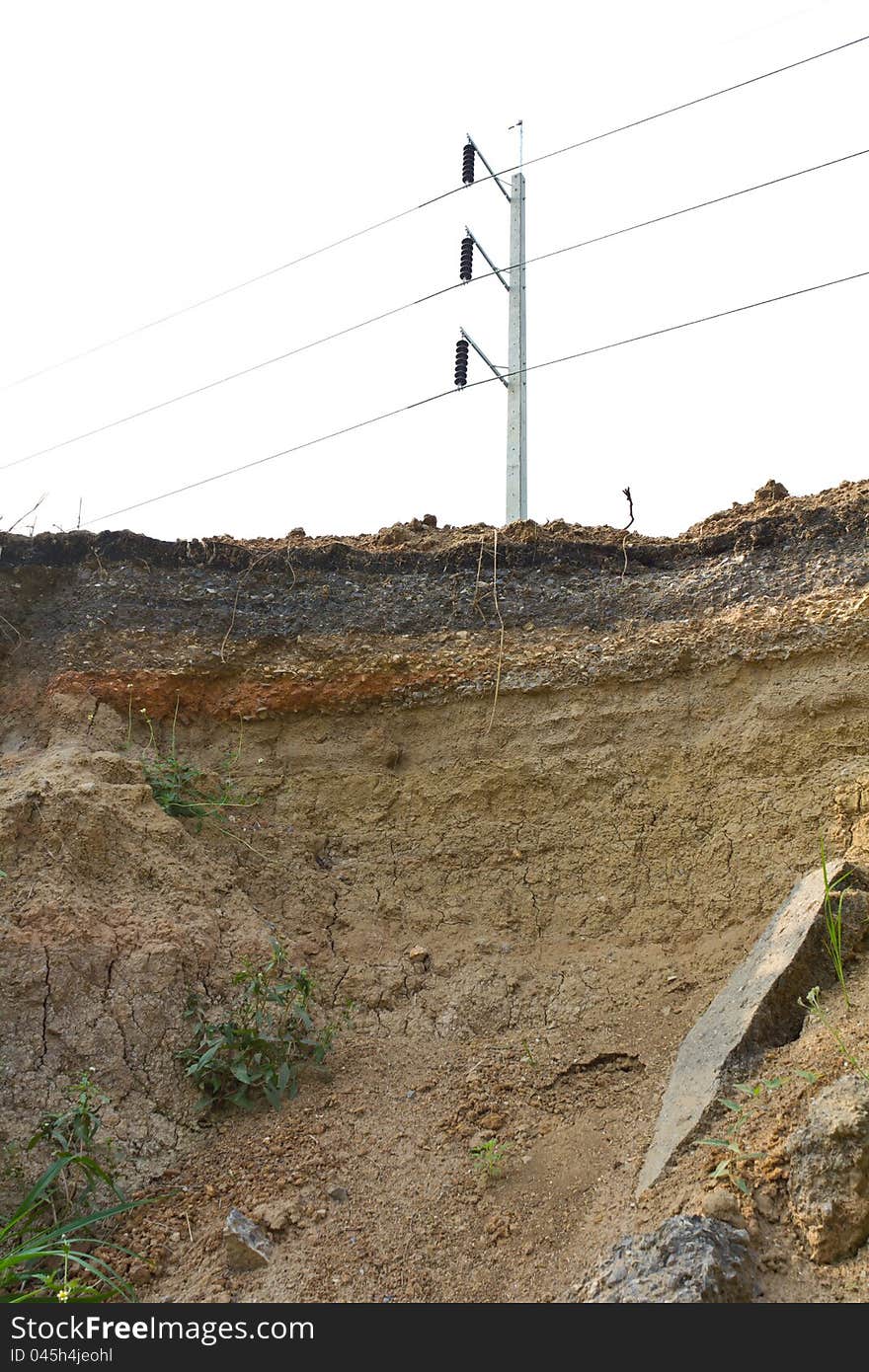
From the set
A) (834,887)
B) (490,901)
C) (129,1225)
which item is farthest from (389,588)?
(129,1225)

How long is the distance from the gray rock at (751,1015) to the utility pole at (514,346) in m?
6.97

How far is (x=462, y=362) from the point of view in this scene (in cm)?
1177

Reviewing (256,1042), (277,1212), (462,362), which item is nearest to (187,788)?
(256,1042)

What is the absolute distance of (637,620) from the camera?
21.0ft

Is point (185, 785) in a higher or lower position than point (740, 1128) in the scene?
higher

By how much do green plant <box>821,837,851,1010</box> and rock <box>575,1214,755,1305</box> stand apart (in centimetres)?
→ 128

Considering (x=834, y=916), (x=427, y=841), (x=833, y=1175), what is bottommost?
(x=833, y=1175)

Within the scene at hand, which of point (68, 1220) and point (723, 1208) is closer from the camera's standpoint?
point (723, 1208)

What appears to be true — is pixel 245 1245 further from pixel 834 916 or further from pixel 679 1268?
pixel 834 916

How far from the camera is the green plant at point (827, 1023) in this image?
12.1ft

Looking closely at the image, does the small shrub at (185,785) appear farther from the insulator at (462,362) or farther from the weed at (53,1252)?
the insulator at (462,362)

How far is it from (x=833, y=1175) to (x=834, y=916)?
51.0 inches

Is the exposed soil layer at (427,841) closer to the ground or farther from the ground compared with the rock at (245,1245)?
farther from the ground

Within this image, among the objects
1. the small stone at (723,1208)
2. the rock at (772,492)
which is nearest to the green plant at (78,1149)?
the small stone at (723,1208)
